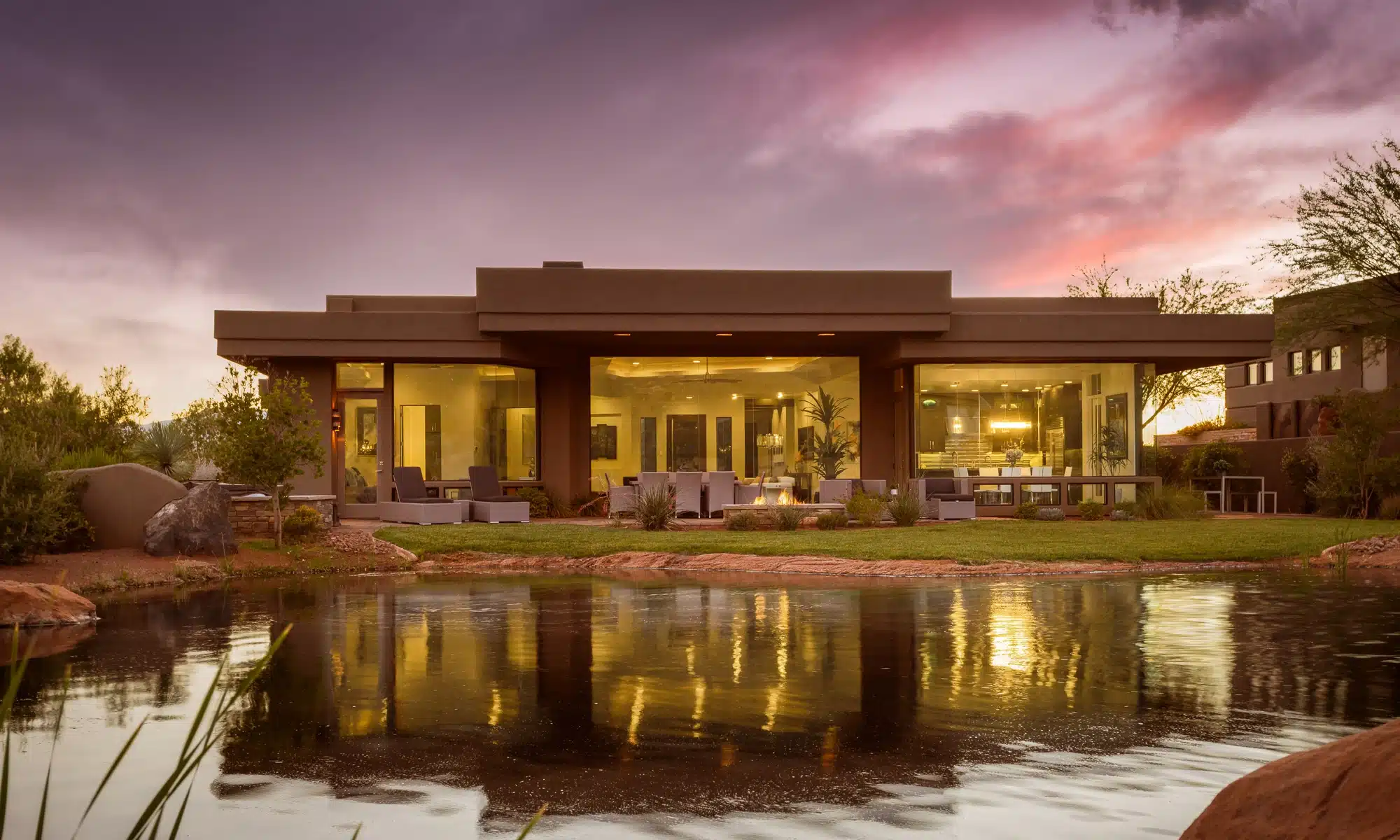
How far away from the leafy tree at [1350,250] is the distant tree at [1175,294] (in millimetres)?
18463

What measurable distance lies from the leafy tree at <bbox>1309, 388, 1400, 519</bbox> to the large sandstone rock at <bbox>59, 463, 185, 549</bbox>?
2290cm

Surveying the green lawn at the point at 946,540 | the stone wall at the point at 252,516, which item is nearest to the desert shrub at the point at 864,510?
the green lawn at the point at 946,540

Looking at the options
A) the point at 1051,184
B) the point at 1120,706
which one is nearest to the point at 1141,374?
the point at 1051,184

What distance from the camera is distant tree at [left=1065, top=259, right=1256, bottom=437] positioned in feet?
148

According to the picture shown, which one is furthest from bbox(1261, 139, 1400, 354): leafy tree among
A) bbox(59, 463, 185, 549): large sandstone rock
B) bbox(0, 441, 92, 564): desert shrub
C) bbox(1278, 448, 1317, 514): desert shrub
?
bbox(0, 441, 92, 564): desert shrub

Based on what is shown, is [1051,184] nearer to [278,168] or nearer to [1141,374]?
[1141,374]

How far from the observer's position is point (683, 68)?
25000mm

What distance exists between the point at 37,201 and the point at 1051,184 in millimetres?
22804

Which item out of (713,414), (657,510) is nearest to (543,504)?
(713,414)

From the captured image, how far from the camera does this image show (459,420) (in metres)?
25.1

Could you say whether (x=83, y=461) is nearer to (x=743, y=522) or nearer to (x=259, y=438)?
(x=259, y=438)

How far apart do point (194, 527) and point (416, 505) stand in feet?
20.9

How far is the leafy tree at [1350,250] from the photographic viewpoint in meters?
23.8

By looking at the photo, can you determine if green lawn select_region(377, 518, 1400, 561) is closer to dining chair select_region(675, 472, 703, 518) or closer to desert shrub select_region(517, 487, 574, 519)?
dining chair select_region(675, 472, 703, 518)
